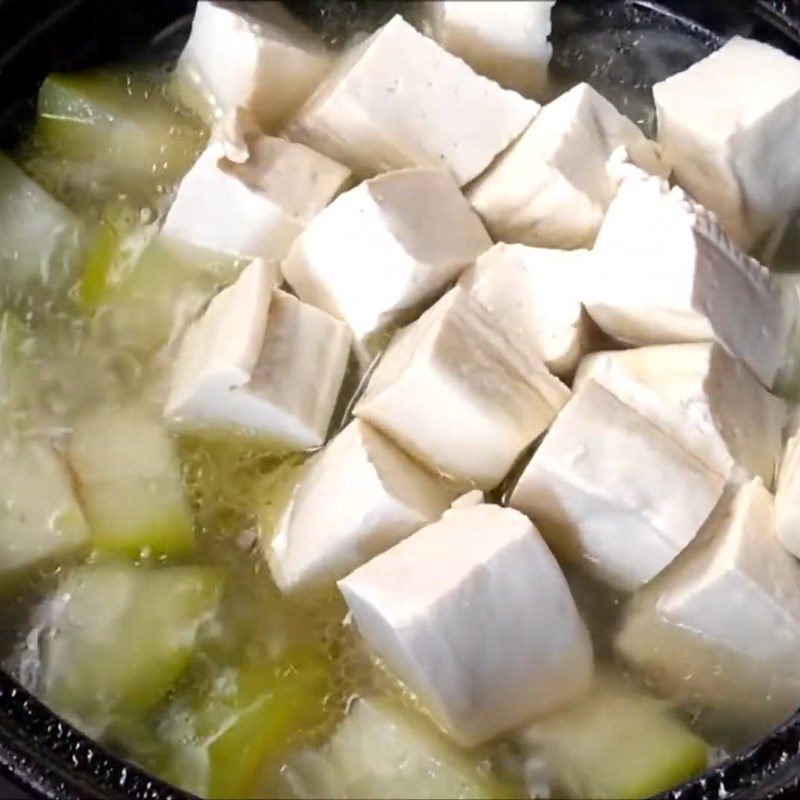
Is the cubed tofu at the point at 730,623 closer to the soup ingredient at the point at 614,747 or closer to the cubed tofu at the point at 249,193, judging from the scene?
the soup ingredient at the point at 614,747

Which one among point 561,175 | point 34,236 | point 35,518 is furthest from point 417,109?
point 35,518

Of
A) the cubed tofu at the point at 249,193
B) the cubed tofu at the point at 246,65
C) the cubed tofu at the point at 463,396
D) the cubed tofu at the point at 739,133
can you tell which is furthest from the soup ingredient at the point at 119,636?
the cubed tofu at the point at 739,133

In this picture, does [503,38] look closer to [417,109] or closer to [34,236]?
[417,109]

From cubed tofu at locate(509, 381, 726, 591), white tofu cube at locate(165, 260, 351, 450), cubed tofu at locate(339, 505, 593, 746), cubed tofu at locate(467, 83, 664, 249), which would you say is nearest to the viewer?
cubed tofu at locate(339, 505, 593, 746)

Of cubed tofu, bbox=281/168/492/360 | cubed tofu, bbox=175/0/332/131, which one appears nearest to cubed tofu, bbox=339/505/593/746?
cubed tofu, bbox=281/168/492/360

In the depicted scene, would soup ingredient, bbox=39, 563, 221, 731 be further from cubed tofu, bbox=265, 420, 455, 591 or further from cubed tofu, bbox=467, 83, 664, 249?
cubed tofu, bbox=467, 83, 664, 249
